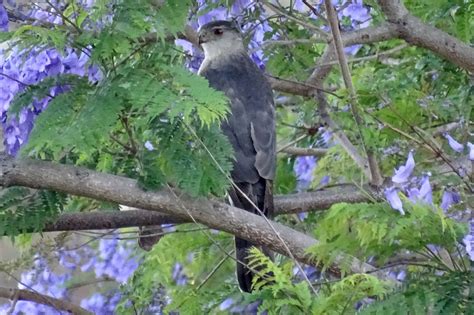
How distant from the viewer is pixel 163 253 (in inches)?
182

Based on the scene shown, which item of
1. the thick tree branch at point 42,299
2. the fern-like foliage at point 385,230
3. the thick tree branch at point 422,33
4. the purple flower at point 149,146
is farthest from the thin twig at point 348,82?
the thick tree branch at point 42,299

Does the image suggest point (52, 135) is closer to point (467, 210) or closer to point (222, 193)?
point (222, 193)

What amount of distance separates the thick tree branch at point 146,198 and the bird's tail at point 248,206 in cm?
66

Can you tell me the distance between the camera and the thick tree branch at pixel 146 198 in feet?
11.5

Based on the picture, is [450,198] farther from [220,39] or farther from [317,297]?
[220,39]

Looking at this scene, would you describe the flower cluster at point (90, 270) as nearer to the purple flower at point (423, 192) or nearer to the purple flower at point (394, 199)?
the purple flower at point (423, 192)

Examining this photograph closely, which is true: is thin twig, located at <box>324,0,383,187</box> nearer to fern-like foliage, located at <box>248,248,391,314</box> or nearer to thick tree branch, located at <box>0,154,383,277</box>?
thick tree branch, located at <box>0,154,383,277</box>

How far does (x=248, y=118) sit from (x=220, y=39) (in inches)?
30.2

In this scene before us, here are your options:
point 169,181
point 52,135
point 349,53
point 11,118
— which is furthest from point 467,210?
point 349,53

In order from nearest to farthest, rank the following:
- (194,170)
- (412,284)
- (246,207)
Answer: (412,284) < (194,170) < (246,207)

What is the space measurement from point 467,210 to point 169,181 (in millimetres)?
1049

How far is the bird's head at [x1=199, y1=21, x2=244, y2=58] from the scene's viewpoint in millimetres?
5723

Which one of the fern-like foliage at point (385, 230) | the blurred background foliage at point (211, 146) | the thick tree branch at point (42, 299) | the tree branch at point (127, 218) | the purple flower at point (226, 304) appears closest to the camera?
the fern-like foliage at point (385, 230)

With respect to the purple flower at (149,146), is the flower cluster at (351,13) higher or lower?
higher
